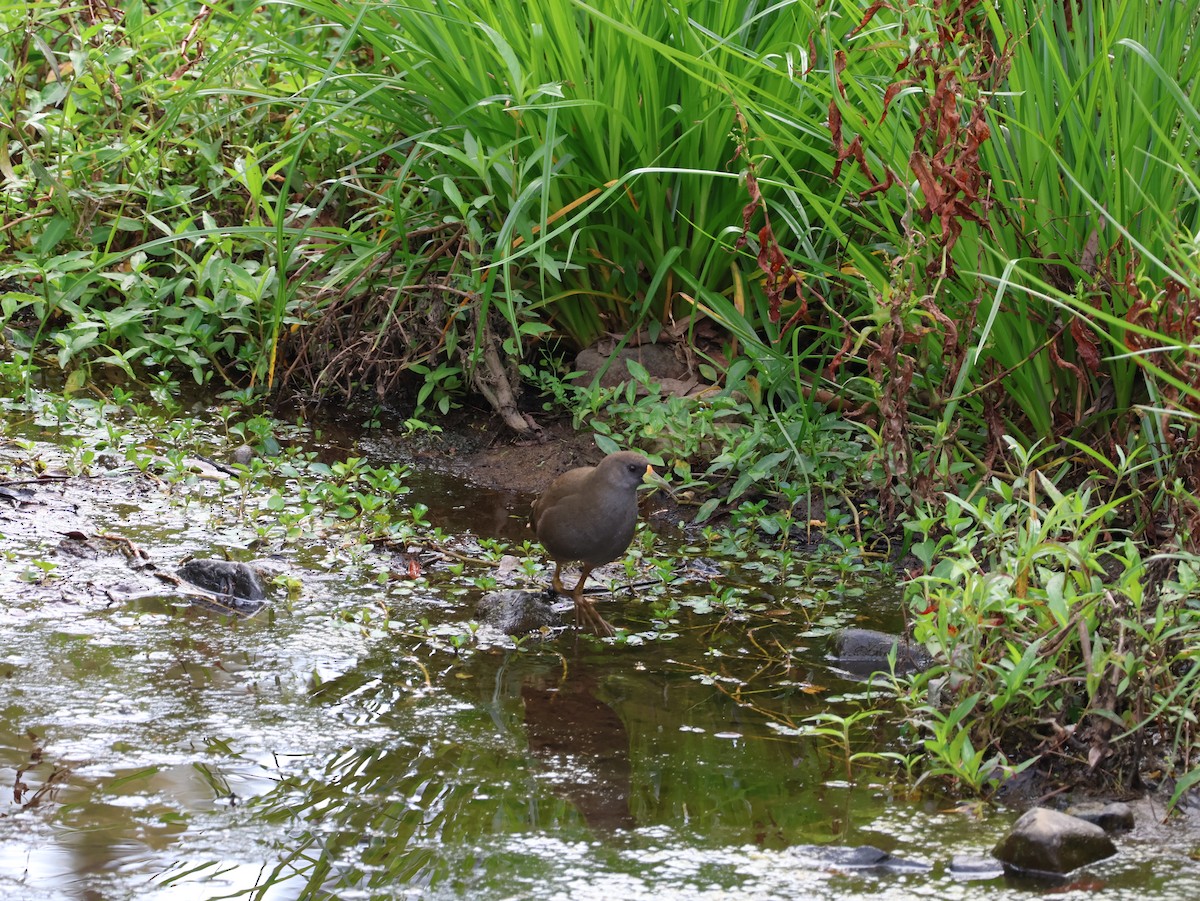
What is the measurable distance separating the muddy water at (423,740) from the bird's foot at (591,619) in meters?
0.08

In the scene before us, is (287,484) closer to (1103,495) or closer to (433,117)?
(433,117)

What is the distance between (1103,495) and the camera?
4.19 metres

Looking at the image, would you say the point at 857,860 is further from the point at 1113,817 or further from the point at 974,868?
the point at 1113,817

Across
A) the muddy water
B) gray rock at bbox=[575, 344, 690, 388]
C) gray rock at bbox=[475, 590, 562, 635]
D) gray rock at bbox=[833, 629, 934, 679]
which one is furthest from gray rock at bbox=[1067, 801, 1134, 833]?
gray rock at bbox=[575, 344, 690, 388]

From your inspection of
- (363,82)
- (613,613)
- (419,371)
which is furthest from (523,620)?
(363,82)

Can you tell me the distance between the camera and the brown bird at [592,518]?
409cm

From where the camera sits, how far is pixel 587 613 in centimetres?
401

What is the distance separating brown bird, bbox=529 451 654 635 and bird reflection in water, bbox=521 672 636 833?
0.45 m

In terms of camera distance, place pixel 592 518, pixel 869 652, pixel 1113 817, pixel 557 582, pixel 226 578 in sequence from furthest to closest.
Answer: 1. pixel 557 582
2. pixel 592 518
3. pixel 226 578
4. pixel 869 652
5. pixel 1113 817

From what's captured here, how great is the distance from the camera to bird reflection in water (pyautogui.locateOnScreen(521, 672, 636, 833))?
2896 mm

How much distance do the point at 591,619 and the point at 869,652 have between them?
809 millimetres

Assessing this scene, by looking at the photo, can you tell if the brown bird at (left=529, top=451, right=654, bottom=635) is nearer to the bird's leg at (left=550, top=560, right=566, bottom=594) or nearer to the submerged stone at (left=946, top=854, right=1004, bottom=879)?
the bird's leg at (left=550, top=560, right=566, bottom=594)

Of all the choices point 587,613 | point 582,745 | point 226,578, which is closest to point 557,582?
point 587,613

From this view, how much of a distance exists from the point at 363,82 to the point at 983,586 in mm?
3498
